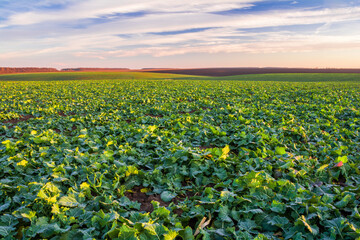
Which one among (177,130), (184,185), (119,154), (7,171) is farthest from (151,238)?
(177,130)

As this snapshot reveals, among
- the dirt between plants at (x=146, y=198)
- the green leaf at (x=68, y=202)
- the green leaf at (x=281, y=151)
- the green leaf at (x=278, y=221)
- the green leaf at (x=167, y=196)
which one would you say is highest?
the green leaf at (x=281, y=151)

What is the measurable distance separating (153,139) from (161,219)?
13.2 ft

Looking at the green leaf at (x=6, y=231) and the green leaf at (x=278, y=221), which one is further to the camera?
the green leaf at (x=278, y=221)

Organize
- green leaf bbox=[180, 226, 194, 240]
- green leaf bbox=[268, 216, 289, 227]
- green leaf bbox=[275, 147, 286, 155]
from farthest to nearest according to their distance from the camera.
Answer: green leaf bbox=[275, 147, 286, 155]
green leaf bbox=[268, 216, 289, 227]
green leaf bbox=[180, 226, 194, 240]

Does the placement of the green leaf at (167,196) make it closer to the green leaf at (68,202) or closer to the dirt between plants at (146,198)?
the dirt between plants at (146,198)

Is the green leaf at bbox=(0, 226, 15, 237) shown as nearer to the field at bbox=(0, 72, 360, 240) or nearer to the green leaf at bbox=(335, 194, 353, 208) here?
the field at bbox=(0, 72, 360, 240)

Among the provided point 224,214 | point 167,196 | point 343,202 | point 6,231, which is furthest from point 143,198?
point 343,202

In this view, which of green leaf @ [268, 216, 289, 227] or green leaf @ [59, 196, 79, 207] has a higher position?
green leaf @ [59, 196, 79, 207]

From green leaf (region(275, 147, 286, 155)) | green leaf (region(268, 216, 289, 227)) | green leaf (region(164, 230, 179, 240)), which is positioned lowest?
green leaf (region(268, 216, 289, 227))

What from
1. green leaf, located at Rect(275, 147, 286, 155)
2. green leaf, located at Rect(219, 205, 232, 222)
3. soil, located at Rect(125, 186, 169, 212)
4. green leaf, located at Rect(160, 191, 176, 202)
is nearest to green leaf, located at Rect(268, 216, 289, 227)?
green leaf, located at Rect(219, 205, 232, 222)

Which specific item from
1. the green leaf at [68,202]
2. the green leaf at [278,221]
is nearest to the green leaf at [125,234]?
the green leaf at [68,202]

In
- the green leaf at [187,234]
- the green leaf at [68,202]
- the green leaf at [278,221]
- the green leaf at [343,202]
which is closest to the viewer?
the green leaf at [187,234]

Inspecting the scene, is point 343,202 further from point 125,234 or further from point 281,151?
A: point 125,234

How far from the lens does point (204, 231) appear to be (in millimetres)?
3322
